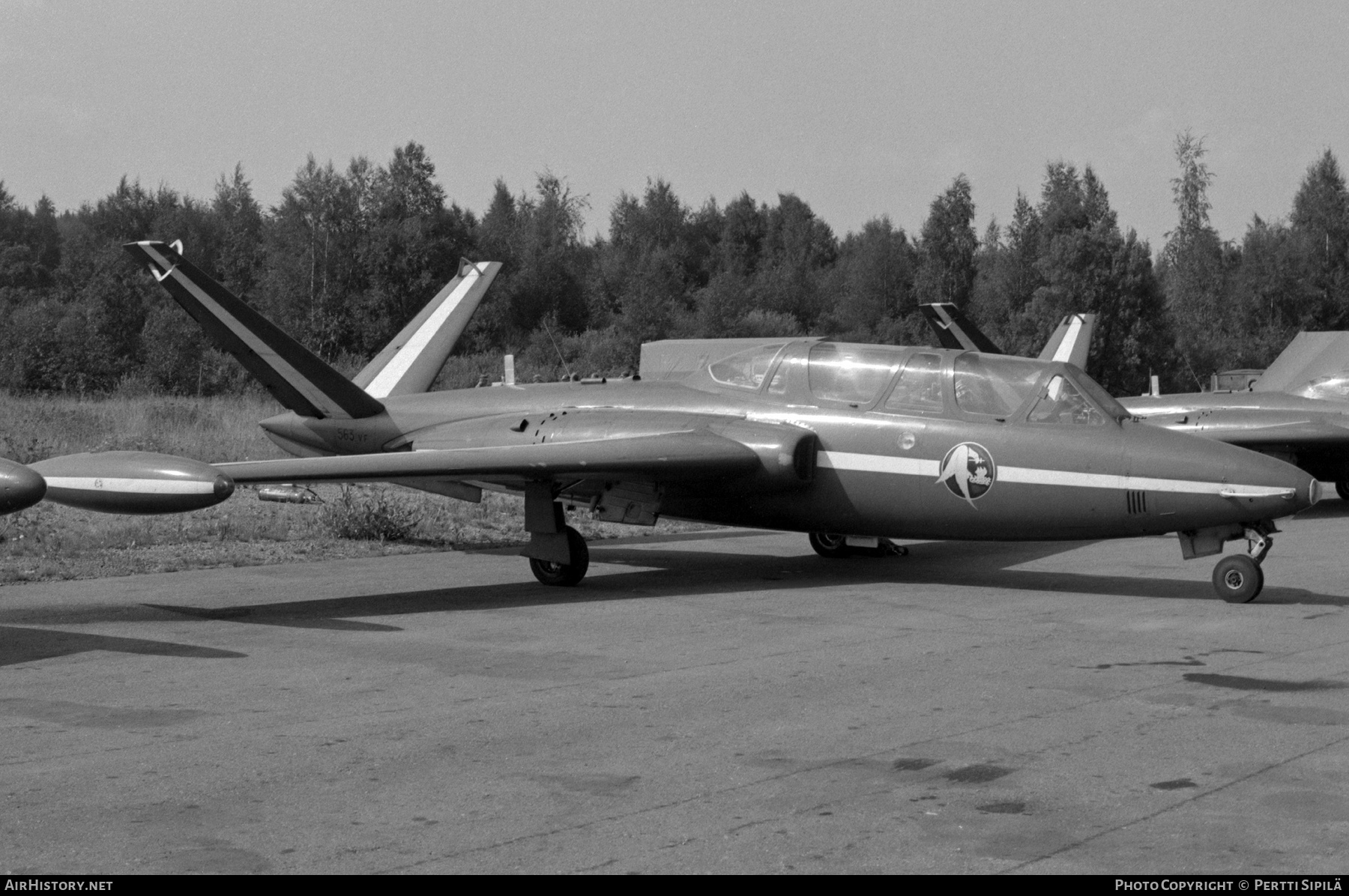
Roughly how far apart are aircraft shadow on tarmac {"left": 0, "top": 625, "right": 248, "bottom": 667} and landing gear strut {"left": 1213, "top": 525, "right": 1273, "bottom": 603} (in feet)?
25.0

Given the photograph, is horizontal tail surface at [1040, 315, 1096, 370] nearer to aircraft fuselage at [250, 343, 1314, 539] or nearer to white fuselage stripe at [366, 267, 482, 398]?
white fuselage stripe at [366, 267, 482, 398]

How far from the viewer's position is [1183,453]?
11.2 meters

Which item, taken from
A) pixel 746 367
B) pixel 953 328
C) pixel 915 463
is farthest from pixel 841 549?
pixel 953 328

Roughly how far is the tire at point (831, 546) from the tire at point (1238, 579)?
14.1ft

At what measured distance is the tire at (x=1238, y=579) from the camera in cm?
1120

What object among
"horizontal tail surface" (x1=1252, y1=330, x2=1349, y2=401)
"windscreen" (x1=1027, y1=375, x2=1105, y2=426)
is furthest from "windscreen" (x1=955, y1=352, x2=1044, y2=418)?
"horizontal tail surface" (x1=1252, y1=330, x2=1349, y2=401)

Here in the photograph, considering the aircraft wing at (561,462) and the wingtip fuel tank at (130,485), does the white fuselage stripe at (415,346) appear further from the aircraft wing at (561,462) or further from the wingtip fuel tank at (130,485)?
the wingtip fuel tank at (130,485)

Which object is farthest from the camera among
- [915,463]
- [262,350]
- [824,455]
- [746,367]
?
[262,350]

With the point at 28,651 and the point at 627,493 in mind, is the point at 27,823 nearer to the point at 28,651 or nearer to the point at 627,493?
the point at 28,651

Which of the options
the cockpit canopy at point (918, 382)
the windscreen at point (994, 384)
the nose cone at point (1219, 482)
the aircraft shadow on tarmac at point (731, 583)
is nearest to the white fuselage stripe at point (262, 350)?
the aircraft shadow on tarmac at point (731, 583)

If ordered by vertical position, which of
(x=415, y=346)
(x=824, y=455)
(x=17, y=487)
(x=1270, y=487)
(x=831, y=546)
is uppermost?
(x=415, y=346)

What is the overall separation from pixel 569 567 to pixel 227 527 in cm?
542

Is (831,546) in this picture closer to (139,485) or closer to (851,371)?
(851,371)

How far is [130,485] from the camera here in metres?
9.27
